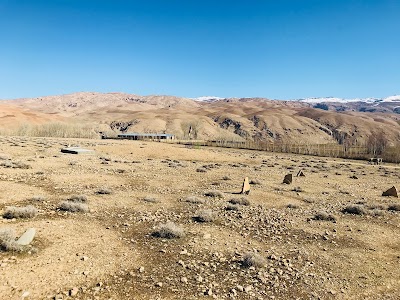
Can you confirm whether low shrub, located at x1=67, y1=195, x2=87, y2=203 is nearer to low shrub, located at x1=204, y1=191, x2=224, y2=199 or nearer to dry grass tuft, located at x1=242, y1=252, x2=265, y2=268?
low shrub, located at x1=204, y1=191, x2=224, y2=199

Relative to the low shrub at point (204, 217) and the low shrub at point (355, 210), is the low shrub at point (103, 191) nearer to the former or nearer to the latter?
the low shrub at point (204, 217)

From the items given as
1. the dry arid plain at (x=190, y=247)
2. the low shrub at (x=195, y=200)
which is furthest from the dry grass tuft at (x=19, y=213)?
the low shrub at (x=195, y=200)

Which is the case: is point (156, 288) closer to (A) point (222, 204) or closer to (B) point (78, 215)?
(B) point (78, 215)

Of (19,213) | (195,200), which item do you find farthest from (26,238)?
(195,200)

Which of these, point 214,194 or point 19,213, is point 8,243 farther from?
point 214,194

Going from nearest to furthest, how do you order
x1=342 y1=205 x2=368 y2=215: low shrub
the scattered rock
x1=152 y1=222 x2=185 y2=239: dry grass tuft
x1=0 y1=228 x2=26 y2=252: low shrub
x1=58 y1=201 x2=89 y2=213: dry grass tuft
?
the scattered rock
x1=0 y1=228 x2=26 y2=252: low shrub
x1=152 y1=222 x2=185 y2=239: dry grass tuft
x1=58 y1=201 x2=89 y2=213: dry grass tuft
x1=342 y1=205 x2=368 y2=215: low shrub

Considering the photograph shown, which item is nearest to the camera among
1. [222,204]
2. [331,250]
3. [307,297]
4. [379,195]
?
[307,297]

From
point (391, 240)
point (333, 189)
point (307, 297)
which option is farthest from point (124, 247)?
point (333, 189)

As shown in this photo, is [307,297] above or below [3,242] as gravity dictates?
below

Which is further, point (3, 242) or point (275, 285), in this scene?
point (3, 242)

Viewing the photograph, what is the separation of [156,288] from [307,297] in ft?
13.4

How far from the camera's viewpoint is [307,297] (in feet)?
28.0

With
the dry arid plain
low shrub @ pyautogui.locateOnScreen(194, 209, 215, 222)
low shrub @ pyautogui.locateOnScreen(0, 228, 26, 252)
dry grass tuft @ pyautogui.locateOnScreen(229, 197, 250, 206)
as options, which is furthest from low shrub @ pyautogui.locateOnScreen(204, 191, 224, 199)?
low shrub @ pyautogui.locateOnScreen(0, 228, 26, 252)

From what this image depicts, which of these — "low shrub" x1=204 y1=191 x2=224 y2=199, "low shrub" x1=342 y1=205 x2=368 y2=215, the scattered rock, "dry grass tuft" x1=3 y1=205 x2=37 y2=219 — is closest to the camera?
the scattered rock
